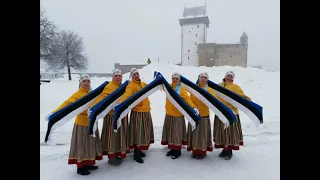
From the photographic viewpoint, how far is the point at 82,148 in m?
3.83

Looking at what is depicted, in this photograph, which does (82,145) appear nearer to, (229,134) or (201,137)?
(201,137)

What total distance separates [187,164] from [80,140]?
2302mm

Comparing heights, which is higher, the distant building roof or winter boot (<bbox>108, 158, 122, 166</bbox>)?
the distant building roof

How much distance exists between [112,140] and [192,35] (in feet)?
141

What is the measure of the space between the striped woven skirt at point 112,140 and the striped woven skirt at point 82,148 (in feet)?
1.05

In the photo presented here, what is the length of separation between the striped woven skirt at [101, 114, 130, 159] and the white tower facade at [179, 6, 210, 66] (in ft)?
132

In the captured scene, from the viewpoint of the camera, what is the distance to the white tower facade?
43616 mm

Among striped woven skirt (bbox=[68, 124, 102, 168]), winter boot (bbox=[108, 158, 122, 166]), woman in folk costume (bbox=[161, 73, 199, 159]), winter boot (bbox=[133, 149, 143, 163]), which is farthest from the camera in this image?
woman in folk costume (bbox=[161, 73, 199, 159])

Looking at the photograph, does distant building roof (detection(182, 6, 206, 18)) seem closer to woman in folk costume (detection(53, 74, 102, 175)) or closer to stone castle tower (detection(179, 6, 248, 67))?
stone castle tower (detection(179, 6, 248, 67))

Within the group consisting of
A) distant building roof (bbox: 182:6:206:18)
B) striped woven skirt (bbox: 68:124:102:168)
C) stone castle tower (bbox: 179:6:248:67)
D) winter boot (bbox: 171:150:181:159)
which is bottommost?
winter boot (bbox: 171:150:181:159)

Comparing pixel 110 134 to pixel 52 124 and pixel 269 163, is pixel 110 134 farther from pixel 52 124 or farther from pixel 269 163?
pixel 269 163

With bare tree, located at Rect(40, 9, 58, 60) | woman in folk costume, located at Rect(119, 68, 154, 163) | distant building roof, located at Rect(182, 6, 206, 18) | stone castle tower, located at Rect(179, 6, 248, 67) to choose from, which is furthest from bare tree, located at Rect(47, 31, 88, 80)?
woman in folk costume, located at Rect(119, 68, 154, 163)

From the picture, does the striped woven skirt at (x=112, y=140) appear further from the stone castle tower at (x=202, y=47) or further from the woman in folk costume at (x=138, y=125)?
the stone castle tower at (x=202, y=47)
